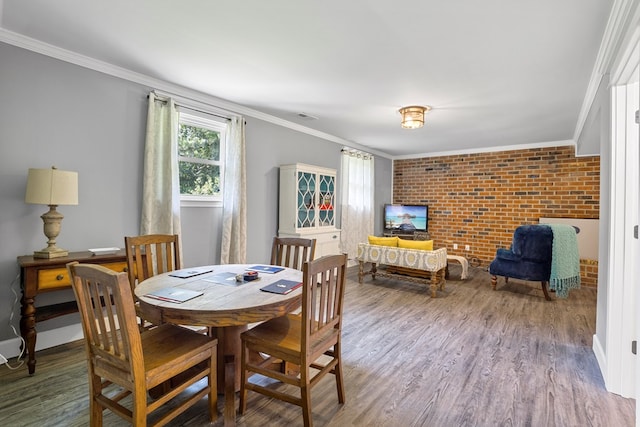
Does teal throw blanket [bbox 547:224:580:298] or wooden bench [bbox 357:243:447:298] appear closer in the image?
teal throw blanket [bbox 547:224:580:298]

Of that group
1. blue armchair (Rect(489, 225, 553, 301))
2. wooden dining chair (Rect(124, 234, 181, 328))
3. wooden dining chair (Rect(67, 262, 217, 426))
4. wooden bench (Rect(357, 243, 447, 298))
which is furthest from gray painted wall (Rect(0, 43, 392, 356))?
blue armchair (Rect(489, 225, 553, 301))

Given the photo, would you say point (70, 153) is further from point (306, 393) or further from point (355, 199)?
point (355, 199)

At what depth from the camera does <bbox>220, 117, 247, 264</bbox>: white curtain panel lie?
3670 mm

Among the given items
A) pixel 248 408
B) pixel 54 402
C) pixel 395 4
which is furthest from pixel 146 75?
pixel 248 408

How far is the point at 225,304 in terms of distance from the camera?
1.65m

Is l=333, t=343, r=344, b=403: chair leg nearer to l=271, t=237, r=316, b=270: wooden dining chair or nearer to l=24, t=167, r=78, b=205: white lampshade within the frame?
l=271, t=237, r=316, b=270: wooden dining chair

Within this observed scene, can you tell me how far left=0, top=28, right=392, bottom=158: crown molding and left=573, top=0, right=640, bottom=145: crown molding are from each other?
322cm

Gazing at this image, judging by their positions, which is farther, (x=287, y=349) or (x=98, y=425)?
(x=287, y=349)

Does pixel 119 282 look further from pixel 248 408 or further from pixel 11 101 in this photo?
pixel 11 101

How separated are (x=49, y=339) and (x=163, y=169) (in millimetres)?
1637

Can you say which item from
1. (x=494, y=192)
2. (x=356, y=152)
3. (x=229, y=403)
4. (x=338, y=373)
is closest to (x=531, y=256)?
(x=494, y=192)

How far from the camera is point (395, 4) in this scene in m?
1.84

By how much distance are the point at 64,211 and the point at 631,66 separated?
3.93 m

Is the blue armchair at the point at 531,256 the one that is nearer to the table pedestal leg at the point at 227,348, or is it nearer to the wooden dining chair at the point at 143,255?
the table pedestal leg at the point at 227,348
